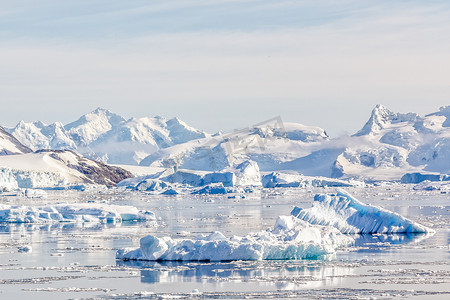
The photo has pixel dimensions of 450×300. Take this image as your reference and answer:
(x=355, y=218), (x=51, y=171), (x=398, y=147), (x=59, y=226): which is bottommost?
(x=59, y=226)

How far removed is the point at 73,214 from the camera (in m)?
43.8

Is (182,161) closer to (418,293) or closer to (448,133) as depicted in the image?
(448,133)

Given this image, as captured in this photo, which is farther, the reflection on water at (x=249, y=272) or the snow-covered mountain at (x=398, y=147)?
the snow-covered mountain at (x=398, y=147)

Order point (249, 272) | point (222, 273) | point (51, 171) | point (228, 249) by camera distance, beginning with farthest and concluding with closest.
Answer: point (51, 171) < point (228, 249) < point (249, 272) < point (222, 273)

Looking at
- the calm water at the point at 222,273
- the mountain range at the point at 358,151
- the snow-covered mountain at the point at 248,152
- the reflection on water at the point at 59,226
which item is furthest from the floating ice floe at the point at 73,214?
Answer: the snow-covered mountain at the point at 248,152

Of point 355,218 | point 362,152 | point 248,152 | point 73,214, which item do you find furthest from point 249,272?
point 248,152

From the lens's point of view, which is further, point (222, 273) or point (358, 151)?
point (358, 151)

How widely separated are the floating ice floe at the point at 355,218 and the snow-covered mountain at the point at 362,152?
331 ft

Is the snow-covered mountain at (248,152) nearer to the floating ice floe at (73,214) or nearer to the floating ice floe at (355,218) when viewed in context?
the floating ice floe at (73,214)

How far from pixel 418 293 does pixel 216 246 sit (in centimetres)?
745

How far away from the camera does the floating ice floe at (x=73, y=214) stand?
43.2 m

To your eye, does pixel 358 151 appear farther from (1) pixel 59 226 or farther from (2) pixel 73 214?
(1) pixel 59 226

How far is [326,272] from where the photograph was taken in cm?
2264

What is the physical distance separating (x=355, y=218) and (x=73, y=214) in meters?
16.7
